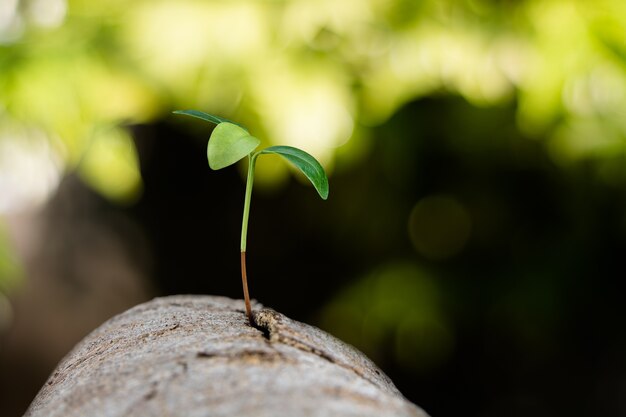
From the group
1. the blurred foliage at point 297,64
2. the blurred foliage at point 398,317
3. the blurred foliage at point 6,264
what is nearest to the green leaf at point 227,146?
the blurred foliage at point 297,64

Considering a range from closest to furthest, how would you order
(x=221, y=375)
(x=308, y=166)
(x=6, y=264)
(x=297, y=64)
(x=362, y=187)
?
1. (x=221, y=375)
2. (x=308, y=166)
3. (x=297, y=64)
4. (x=6, y=264)
5. (x=362, y=187)

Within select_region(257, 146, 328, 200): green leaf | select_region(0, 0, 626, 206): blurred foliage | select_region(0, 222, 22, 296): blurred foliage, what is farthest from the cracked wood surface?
select_region(0, 222, 22, 296): blurred foliage

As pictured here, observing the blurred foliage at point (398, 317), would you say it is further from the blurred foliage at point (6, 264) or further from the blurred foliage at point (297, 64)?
the blurred foliage at point (6, 264)

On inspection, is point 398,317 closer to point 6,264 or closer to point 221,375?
point 6,264

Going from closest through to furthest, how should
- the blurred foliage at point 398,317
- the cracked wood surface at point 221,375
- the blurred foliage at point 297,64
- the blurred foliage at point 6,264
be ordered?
1. the cracked wood surface at point 221,375
2. the blurred foliage at point 297,64
3. the blurred foliage at point 6,264
4. the blurred foliage at point 398,317

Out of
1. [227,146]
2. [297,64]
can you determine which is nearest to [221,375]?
[227,146]

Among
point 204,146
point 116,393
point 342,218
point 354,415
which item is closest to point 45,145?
point 204,146
